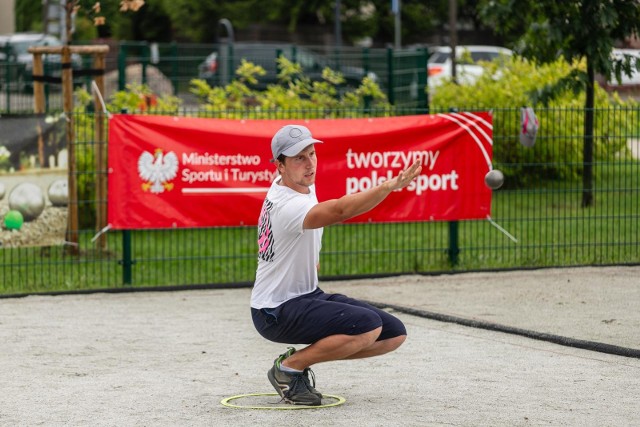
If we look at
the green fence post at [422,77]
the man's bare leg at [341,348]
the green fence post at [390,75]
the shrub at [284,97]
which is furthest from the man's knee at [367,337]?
the green fence post at [390,75]

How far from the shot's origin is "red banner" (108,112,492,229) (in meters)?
12.7

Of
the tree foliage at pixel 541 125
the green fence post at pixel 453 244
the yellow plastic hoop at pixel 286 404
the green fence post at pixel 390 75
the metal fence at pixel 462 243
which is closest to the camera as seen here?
the yellow plastic hoop at pixel 286 404

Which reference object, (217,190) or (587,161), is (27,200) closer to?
(217,190)

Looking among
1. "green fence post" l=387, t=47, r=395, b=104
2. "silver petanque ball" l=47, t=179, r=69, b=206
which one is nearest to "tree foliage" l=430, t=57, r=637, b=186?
"green fence post" l=387, t=47, r=395, b=104

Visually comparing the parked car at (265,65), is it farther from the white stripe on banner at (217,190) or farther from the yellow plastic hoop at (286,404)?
the yellow plastic hoop at (286,404)

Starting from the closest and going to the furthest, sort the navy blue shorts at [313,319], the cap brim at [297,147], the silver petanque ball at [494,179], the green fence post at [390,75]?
the cap brim at [297,147], the navy blue shorts at [313,319], the silver petanque ball at [494,179], the green fence post at [390,75]

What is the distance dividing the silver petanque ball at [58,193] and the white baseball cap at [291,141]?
584 cm

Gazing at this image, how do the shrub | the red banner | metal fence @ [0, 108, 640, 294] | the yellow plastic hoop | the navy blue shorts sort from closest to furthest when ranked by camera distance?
the navy blue shorts, the yellow plastic hoop, the red banner, metal fence @ [0, 108, 640, 294], the shrub

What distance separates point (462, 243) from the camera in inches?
579

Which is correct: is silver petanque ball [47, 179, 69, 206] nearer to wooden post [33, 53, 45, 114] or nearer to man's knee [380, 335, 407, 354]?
wooden post [33, 53, 45, 114]

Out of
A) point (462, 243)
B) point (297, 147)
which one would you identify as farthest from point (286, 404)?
point (462, 243)

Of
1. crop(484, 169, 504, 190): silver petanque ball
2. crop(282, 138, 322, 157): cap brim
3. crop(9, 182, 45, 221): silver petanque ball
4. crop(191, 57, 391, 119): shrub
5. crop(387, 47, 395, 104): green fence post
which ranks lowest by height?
crop(9, 182, 45, 221): silver petanque ball

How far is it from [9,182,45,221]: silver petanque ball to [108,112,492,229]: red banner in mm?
676

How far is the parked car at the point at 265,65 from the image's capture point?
25.6 metres
